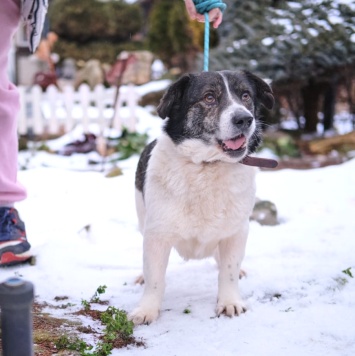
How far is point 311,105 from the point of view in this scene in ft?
30.7

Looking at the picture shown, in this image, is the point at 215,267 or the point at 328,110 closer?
Answer: the point at 215,267

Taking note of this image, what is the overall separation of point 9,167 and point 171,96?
105cm

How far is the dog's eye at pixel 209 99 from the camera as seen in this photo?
8.54 ft

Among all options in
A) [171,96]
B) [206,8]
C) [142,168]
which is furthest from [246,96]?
[142,168]

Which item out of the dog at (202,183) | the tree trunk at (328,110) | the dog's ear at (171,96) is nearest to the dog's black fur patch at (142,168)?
the dog at (202,183)

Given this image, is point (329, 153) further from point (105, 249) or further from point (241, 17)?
point (105, 249)

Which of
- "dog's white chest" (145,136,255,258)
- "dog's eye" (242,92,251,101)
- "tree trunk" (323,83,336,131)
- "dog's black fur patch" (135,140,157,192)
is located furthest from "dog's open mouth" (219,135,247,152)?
"tree trunk" (323,83,336,131)

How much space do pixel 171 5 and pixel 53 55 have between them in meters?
3.33

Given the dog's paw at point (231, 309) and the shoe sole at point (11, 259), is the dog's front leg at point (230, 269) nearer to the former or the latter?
the dog's paw at point (231, 309)

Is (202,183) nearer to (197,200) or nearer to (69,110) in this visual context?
(197,200)

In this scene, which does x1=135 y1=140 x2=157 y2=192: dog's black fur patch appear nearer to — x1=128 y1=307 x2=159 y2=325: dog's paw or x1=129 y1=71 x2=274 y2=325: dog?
x1=129 y1=71 x2=274 y2=325: dog

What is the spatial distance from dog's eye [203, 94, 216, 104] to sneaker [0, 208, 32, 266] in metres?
1.28

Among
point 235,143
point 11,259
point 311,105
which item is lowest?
point 311,105

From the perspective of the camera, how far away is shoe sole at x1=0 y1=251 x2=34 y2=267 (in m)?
3.08
